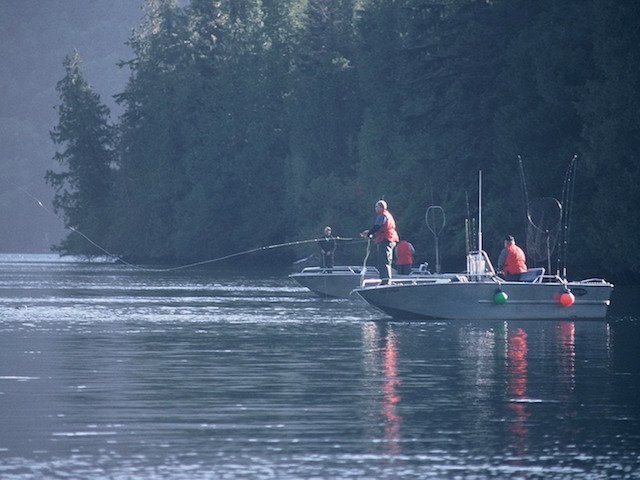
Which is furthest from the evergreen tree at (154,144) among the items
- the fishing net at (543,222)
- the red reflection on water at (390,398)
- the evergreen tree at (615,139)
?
the red reflection on water at (390,398)

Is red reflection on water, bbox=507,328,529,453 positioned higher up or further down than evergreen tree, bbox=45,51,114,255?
further down

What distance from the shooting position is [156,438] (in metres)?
15.0

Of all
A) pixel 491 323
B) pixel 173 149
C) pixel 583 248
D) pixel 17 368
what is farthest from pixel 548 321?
pixel 173 149

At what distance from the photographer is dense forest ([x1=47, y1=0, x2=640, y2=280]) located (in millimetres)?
57031

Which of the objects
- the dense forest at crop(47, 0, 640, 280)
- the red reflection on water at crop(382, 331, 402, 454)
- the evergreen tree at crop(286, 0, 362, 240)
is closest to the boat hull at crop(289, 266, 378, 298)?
the dense forest at crop(47, 0, 640, 280)

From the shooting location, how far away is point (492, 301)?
33.6 m

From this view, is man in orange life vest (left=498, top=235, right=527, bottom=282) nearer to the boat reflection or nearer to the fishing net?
the boat reflection

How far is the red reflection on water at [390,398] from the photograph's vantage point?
1502cm

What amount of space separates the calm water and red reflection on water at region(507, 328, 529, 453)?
28 mm

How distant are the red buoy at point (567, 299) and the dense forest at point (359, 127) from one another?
30.8 feet

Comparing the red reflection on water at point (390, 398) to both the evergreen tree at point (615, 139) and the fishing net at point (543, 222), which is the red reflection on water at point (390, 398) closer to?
the fishing net at point (543, 222)

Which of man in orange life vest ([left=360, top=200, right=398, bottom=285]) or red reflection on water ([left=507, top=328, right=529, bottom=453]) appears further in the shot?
man in orange life vest ([left=360, top=200, right=398, bottom=285])

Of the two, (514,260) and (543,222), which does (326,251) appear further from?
(514,260)

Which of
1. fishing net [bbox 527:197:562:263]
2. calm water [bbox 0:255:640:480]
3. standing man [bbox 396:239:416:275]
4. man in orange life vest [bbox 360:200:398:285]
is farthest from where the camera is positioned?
fishing net [bbox 527:197:562:263]
